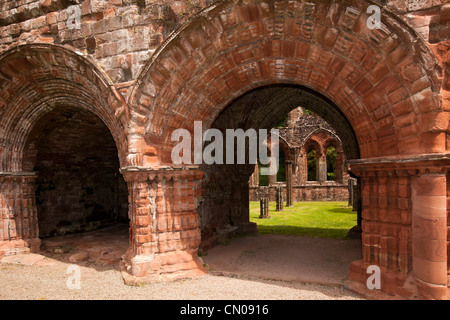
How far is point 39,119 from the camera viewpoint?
23.0ft

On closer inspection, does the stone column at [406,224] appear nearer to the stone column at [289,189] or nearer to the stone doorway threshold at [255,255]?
the stone doorway threshold at [255,255]

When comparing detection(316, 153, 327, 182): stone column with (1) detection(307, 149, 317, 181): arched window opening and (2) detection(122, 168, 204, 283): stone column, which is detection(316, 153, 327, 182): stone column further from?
(2) detection(122, 168, 204, 283): stone column

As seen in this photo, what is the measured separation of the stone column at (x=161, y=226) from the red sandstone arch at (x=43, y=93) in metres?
0.78

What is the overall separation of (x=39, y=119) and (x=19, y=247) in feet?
9.45

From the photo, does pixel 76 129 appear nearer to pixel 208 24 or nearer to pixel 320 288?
pixel 208 24

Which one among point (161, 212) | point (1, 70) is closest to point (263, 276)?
point (161, 212)

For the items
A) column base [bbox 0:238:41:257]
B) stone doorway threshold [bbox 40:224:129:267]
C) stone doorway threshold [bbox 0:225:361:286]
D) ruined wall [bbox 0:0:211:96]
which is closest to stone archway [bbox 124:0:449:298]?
ruined wall [bbox 0:0:211:96]

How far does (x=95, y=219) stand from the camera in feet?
32.4

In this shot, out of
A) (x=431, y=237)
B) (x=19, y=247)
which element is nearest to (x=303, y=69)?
(x=431, y=237)

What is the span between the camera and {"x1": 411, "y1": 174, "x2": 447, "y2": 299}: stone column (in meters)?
3.75

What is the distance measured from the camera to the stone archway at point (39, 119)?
5.57 meters

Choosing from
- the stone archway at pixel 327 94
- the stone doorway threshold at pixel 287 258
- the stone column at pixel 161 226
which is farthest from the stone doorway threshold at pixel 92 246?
the stone doorway threshold at pixel 287 258

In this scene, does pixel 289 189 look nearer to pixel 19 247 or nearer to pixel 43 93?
pixel 19 247
